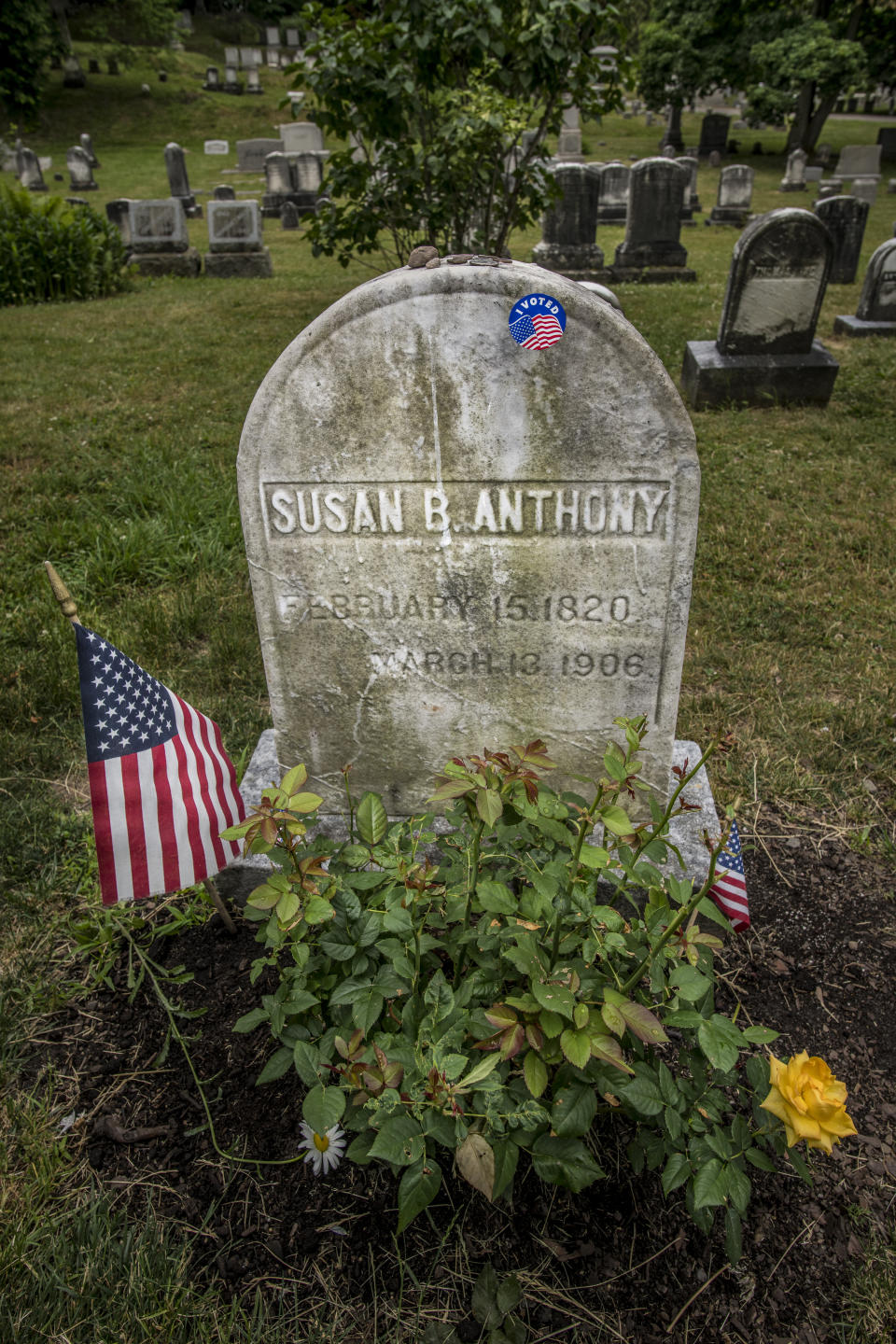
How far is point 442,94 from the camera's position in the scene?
5.12m

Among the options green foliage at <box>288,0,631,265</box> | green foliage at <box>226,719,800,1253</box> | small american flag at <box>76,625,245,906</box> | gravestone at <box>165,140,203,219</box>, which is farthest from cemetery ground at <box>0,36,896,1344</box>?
gravestone at <box>165,140,203,219</box>

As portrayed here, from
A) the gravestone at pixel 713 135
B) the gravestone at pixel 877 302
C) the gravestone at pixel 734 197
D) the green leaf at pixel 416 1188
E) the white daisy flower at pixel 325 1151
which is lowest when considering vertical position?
the white daisy flower at pixel 325 1151

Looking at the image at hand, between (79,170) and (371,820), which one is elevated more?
(79,170)

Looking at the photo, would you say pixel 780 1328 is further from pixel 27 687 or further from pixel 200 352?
pixel 200 352

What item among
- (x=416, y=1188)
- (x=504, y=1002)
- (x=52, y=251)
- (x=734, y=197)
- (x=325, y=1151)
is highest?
(x=734, y=197)

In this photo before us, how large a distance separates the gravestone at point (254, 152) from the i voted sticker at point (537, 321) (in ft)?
85.4

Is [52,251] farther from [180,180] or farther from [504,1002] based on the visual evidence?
[504,1002]

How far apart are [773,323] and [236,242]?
28.4 feet

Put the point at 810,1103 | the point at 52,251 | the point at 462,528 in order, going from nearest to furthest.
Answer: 1. the point at 810,1103
2. the point at 462,528
3. the point at 52,251

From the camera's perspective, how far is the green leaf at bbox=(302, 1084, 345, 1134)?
1494 mm

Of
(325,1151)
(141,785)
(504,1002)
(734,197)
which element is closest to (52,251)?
(141,785)

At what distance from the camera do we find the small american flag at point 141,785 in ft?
6.10

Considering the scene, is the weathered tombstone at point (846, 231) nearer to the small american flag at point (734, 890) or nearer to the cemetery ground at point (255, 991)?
the cemetery ground at point (255, 991)

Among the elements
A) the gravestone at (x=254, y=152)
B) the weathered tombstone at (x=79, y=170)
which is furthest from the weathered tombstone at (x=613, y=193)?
the weathered tombstone at (x=79, y=170)
